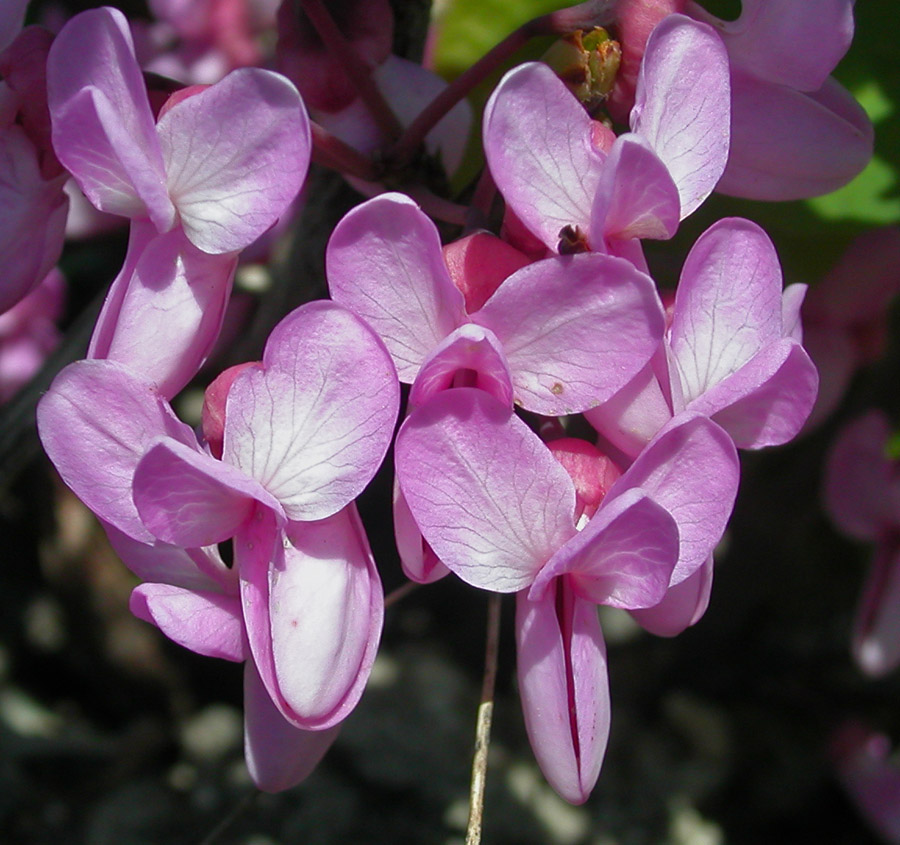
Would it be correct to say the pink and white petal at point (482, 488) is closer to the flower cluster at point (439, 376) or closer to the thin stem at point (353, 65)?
the flower cluster at point (439, 376)

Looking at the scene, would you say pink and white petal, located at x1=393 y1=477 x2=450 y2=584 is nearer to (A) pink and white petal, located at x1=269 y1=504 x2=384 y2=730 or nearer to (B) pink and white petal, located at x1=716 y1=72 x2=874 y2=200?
(A) pink and white petal, located at x1=269 y1=504 x2=384 y2=730

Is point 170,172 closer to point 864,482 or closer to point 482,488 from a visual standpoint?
point 482,488

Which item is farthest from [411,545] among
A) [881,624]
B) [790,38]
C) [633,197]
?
[881,624]

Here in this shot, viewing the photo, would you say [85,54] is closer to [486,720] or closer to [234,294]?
[486,720]

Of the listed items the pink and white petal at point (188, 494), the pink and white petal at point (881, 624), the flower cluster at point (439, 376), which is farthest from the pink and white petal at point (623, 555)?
the pink and white petal at point (881, 624)

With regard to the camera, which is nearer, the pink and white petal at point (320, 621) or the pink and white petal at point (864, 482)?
the pink and white petal at point (320, 621)
